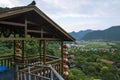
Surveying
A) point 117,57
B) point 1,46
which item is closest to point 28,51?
point 1,46

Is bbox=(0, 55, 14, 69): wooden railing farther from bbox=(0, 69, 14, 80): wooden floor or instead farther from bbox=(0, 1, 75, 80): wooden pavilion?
bbox=(0, 69, 14, 80): wooden floor

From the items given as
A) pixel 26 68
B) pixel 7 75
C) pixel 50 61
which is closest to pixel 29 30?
pixel 26 68

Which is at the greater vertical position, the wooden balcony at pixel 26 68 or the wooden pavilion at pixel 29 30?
the wooden pavilion at pixel 29 30

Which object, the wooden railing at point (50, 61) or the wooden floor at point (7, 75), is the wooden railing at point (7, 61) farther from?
the wooden railing at point (50, 61)

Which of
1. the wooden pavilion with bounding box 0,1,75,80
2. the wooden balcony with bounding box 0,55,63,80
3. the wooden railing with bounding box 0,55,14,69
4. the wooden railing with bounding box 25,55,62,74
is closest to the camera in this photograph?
the wooden pavilion with bounding box 0,1,75,80

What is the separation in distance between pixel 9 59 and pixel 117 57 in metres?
51.3

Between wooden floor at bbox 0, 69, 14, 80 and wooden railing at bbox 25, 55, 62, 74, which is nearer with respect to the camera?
wooden floor at bbox 0, 69, 14, 80

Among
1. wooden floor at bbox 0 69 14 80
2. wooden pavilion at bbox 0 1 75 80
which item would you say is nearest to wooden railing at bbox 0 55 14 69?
wooden pavilion at bbox 0 1 75 80

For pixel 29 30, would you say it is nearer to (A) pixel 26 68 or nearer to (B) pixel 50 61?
(A) pixel 26 68

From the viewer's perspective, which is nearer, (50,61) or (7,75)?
(50,61)

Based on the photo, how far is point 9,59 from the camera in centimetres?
1043

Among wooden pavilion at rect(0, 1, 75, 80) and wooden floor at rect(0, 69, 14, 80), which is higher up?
wooden pavilion at rect(0, 1, 75, 80)

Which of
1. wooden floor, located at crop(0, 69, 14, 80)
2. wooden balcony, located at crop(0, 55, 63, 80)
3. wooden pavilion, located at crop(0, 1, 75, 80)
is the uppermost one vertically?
wooden pavilion, located at crop(0, 1, 75, 80)

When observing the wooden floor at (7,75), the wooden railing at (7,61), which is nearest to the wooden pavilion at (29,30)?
the wooden railing at (7,61)
